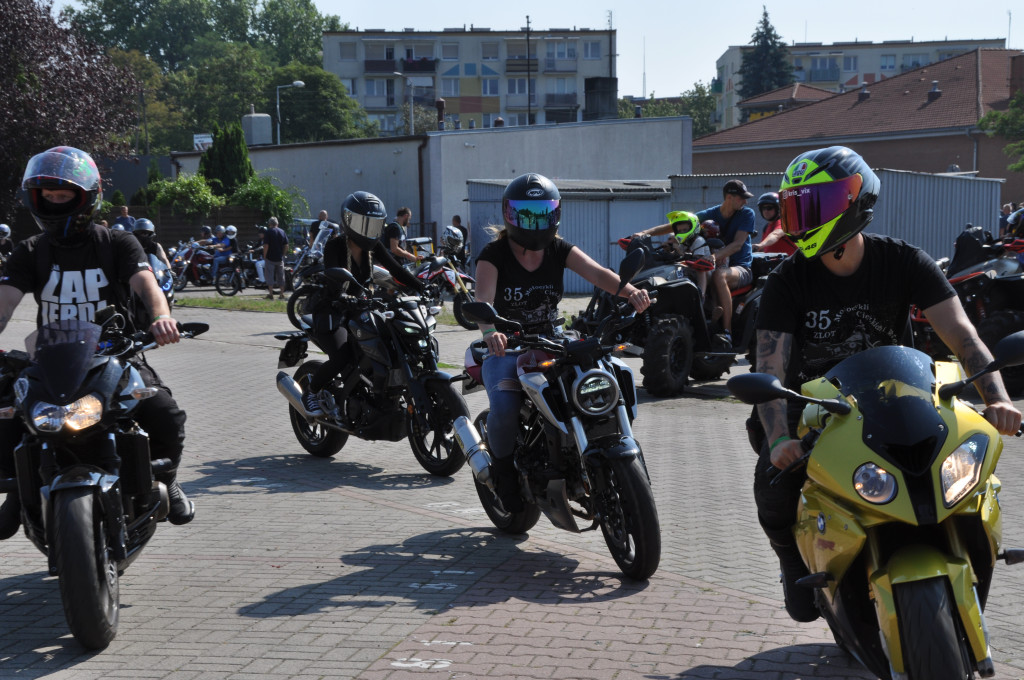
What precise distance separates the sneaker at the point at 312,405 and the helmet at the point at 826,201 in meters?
5.14

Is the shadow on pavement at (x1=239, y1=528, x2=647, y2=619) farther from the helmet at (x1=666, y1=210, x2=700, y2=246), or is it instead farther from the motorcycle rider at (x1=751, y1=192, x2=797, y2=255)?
the motorcycle rider at (x1=751, y1=192, x2=797, y2=255)

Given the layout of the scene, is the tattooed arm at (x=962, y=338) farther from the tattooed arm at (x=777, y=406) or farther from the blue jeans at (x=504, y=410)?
the blue jeans at (x=504, y=410)

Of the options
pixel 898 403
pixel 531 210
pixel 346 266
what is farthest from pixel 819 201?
pixel 346 266

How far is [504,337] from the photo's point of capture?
5559 mm

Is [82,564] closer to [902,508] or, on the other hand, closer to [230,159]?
[902,508]

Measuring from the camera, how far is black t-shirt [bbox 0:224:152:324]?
5.18 meters

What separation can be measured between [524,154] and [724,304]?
2918 cm

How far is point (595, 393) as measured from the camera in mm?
5484

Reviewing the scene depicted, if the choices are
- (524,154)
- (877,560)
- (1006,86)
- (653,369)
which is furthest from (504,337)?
(1006,86)

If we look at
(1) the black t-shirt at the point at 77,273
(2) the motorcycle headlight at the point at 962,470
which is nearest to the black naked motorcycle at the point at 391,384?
(1) the black t-shirt at the point at 77,273

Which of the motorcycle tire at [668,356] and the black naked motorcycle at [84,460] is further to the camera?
the motorcycle tire at [668,356]

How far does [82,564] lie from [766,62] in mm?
111486

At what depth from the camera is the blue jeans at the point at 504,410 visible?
19.3 feet

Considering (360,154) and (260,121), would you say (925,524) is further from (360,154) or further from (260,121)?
(260,121)
